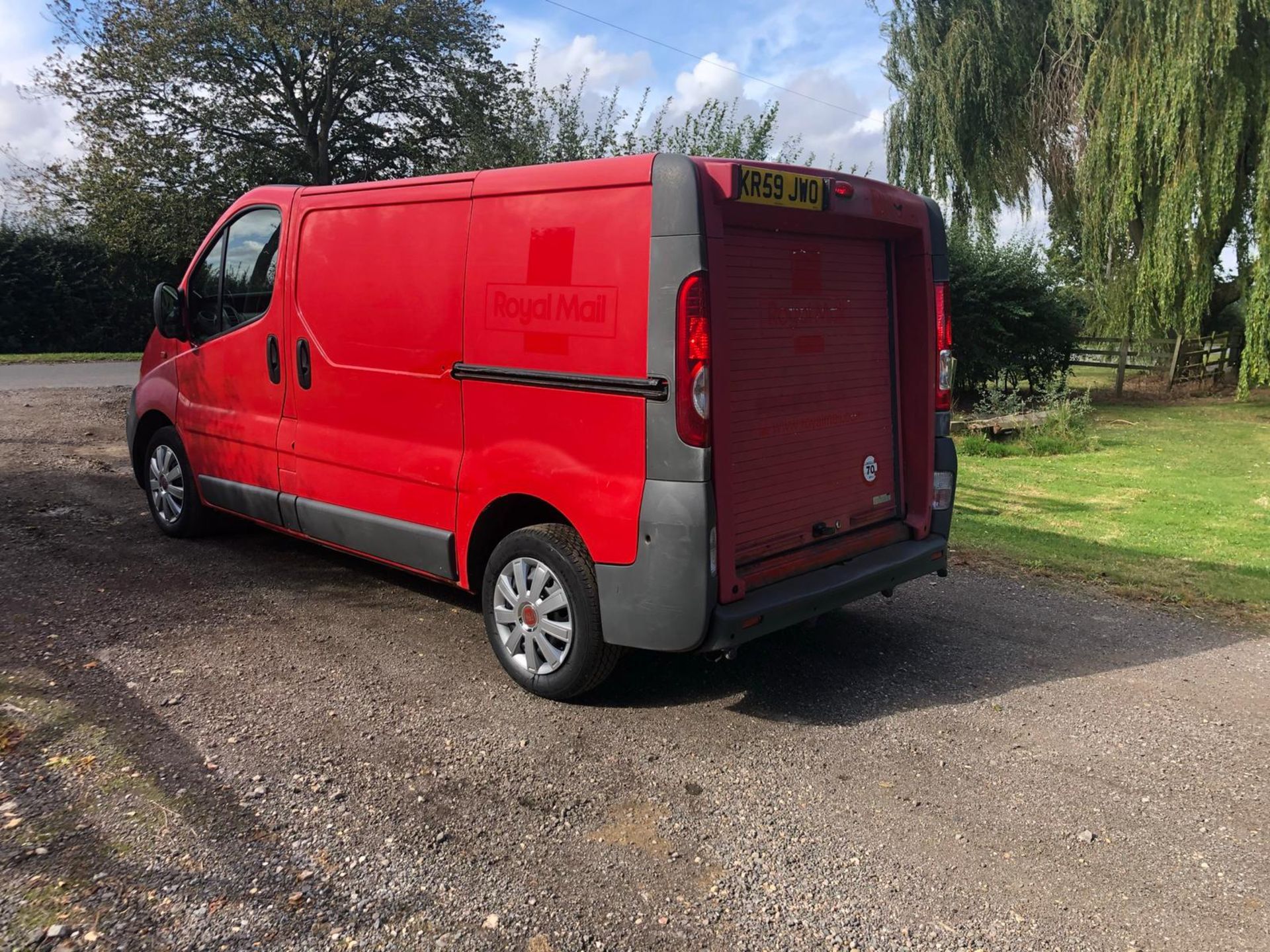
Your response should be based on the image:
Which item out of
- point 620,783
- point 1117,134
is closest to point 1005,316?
point 1117,134

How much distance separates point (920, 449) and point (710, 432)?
1.71 metres

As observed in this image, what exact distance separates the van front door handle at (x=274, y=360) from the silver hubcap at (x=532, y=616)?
2.12 m

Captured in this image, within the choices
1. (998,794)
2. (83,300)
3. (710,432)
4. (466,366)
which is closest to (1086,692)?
(998,794)

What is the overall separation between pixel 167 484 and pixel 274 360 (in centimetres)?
177

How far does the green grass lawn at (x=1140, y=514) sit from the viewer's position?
6.60 m

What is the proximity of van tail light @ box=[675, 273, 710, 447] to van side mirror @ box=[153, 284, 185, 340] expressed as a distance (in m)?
4.15

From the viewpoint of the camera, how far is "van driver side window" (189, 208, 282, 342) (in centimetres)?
559

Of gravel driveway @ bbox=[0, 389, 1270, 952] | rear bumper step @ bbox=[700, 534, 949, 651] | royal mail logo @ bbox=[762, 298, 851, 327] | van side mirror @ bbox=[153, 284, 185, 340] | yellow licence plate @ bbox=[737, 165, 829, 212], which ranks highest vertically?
yellow licence plate @ bbox=[737, 165, 829, 212]

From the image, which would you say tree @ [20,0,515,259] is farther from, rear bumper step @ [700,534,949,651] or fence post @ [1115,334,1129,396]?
rear bumper step @ [700,534,949,651]

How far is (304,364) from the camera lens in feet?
17.3

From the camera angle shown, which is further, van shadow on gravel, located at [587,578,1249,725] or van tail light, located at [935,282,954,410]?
van tail light, located at [935,282,954,410]

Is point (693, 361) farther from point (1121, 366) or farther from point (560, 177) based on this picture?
point (1121, 366)

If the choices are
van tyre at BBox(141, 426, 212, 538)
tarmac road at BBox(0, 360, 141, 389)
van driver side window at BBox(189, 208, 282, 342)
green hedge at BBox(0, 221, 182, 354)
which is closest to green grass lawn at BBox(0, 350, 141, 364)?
tarmac road at BBox(0, 360, 141, 389)

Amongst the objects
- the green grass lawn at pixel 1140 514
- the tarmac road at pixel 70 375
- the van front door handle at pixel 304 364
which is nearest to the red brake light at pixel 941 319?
the green grass lawn at pixel 1140 514
